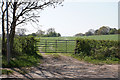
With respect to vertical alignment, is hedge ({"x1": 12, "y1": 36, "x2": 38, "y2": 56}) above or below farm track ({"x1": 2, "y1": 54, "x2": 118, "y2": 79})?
above

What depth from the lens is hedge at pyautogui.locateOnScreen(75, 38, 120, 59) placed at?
9752 millimetres

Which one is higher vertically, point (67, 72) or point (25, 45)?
point (25, 45)

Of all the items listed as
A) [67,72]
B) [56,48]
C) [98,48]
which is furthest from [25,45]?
[98,48]

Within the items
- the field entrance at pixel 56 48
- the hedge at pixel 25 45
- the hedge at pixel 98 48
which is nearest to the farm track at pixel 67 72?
the hedge at pixel 98 48

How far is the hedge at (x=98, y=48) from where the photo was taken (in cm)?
975

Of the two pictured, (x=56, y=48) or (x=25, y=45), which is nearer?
(x=25, y=45)

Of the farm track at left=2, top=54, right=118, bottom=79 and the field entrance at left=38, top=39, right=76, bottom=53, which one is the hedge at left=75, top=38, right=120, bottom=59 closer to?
the field entrance at left=38, top=39, right=76, bottom=53

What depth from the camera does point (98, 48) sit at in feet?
34.0

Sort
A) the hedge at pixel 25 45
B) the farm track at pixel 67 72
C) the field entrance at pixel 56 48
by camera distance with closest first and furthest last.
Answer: the farm track at pixel 67 72, the hedge at pixel 25 45, the field entrance at pixel 56 48

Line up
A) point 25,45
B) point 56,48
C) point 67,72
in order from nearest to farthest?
point 67,72, point 25,45, point 56,48

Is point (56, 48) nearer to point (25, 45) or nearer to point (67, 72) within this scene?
point (25, 45)

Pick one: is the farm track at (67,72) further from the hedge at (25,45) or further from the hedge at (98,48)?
the hedge at (25,45)

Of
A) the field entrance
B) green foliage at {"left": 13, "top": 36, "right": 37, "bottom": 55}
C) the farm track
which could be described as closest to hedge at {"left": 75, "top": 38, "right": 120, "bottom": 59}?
the field entrance

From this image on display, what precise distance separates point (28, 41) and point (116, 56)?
7.18m
